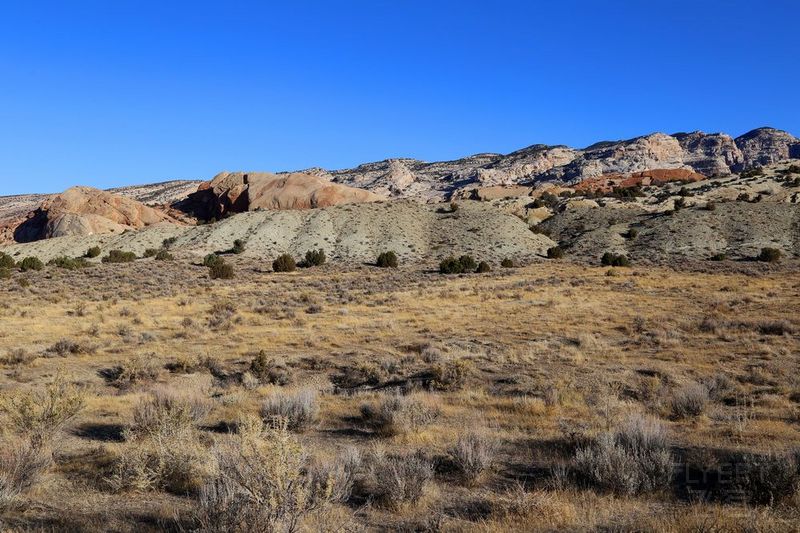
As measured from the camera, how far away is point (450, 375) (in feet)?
39.9

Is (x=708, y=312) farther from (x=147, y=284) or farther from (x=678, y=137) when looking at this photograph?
(x=678, y=137)

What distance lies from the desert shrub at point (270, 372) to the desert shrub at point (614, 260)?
129ft

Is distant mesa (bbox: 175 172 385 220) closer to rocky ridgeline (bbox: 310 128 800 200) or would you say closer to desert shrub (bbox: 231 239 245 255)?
desert shrub (bbox: 231 239 245 255)

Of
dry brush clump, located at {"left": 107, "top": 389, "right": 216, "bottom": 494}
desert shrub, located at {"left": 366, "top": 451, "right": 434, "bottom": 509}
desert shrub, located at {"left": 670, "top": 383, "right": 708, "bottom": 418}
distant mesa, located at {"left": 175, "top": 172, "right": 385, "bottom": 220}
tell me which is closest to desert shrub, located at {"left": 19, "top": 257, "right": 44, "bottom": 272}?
distant mesa, located at {"left": 175, "top": 172, "right": 385, "bottom": 220}

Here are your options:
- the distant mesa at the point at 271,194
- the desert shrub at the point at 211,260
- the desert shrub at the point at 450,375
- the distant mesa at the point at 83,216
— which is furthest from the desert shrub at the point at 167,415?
the distant mesa at the point at 83,216

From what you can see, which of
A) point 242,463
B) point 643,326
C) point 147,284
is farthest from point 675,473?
point 147,284

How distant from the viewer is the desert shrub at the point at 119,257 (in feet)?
154

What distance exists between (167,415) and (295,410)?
2136mm

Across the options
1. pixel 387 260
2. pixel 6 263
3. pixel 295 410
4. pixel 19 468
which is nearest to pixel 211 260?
pixel 387 260

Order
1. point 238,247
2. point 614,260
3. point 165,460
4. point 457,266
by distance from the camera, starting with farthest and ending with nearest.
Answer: point 238,247
point 614,260
point 457,266
point 165,460

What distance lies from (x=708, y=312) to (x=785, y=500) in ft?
62.4

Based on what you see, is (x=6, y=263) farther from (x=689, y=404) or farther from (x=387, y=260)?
(x=689, y=404)

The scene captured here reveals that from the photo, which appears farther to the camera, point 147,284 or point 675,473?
point 147,284

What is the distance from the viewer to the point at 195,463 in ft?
21.2
